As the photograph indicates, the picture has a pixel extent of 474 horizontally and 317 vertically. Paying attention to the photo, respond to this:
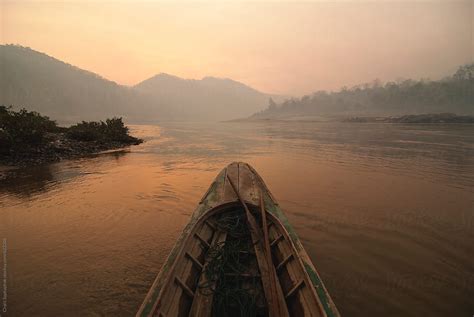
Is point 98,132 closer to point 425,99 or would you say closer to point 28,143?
point 28,143

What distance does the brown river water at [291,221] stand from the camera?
4.72m

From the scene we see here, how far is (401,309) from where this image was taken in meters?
4.38

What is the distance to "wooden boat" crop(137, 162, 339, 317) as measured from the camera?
359 centimetres

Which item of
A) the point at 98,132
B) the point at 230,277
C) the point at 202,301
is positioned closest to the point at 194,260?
the point at 230,277

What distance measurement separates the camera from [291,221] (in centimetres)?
783

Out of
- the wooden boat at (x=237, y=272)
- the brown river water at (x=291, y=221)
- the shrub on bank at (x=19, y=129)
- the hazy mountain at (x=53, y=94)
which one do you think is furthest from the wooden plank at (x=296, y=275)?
the hazy mountain at (x=53, y=94)

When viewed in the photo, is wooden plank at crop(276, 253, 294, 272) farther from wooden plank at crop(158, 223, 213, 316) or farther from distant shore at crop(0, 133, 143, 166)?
distant shore at crop(0, 133, 143, 166)

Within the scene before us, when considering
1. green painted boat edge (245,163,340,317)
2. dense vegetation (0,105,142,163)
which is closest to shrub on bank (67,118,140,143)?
dense vegetation (0,105,142,163)

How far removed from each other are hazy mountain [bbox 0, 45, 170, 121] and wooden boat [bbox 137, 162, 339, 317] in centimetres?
14357

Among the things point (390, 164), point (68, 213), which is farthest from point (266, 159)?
point (68, 213)

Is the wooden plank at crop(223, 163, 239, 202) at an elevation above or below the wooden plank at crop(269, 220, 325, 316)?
above

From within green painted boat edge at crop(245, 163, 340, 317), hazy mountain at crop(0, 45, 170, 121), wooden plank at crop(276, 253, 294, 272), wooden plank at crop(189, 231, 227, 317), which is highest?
hazy mountain at crop(0, 45, 170, 121)

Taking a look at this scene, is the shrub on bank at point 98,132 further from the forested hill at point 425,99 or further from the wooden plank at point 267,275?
the forested hill at point 425,99

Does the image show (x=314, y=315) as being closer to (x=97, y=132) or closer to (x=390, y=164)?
(x=390, y=164)
